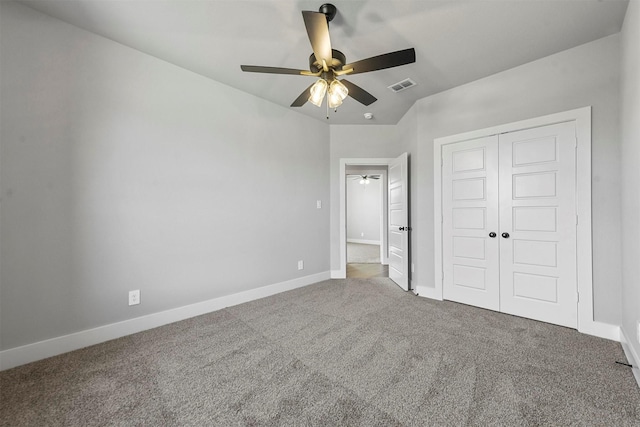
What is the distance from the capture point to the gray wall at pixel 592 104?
2.26m

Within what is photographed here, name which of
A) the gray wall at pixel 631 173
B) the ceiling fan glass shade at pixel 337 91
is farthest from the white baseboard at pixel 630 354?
the ceiling fan glass shade at pixel 337 91

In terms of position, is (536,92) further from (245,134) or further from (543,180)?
(245,134)

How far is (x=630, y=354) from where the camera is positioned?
194 cm

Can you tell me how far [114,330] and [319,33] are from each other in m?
2.92

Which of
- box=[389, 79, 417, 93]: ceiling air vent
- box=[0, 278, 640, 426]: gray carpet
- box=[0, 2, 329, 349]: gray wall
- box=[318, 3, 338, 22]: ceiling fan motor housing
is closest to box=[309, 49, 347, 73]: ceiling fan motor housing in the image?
box=[318, 3, 338, 22]: ceiling fan motor housing

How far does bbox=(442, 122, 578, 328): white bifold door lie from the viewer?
2496 millimetres

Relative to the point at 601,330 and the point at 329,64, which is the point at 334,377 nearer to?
the point at 329,64

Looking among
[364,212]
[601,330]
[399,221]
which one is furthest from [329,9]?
[364,212]

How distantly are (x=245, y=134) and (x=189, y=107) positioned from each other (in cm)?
69

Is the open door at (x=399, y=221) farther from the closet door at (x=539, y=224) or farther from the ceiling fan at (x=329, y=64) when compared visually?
the ceiling fan at (x=329, y=64)

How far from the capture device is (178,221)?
107 inches

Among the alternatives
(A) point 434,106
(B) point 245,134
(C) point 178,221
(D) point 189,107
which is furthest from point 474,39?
(C) point 178,221

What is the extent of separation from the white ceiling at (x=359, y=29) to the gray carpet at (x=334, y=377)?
2604 millimetres

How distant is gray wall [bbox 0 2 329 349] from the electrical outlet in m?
0.04
